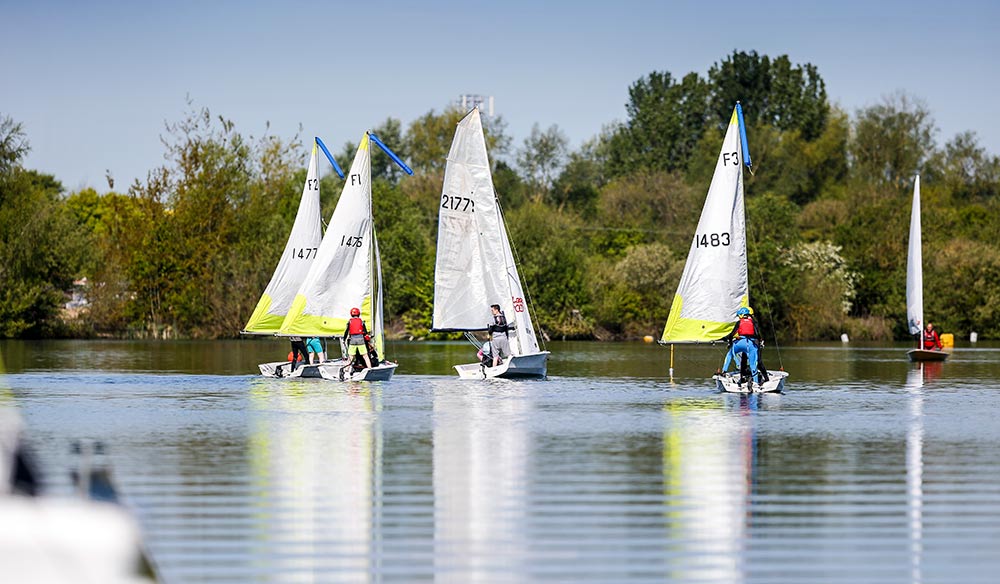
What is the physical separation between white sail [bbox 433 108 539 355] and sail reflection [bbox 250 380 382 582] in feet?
36.9

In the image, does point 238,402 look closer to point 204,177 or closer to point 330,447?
point 330,447

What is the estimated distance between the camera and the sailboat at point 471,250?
41.5 m

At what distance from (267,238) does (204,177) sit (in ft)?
19.7

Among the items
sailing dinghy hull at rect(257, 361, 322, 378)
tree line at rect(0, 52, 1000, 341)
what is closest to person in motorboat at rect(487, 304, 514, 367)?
sailing dinghy hull at rect(257, 361, 322, 378)

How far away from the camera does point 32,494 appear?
8.22 meters

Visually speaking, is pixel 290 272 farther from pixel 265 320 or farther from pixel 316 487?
pixel 316 487

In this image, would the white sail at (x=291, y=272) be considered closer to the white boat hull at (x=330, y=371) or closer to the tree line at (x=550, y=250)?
the white boat hull at (x=330, y=371)

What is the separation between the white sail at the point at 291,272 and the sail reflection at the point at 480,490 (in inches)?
604

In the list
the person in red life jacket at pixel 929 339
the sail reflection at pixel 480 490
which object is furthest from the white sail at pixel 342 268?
the person in red life jacket at pixel 929 339

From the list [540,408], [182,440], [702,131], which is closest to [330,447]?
[182,440]

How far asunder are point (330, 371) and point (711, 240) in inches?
405

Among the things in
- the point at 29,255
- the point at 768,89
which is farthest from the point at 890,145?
the point at 29,255

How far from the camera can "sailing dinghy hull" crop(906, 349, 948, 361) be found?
185 feet

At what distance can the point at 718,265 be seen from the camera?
3819cm
